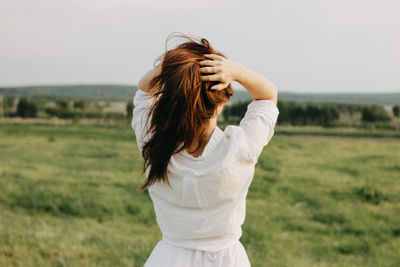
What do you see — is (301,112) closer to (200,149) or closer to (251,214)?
(251,214)

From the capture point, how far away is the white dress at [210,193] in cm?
122

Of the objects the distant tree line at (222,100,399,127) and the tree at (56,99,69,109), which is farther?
the tree at (56,99,69,109)

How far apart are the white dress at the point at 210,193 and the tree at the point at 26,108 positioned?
80.6ft

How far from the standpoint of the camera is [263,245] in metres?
4.42

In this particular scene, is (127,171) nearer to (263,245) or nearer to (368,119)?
(263,245)

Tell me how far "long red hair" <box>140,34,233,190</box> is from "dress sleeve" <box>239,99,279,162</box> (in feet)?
0.35

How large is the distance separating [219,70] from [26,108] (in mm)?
25869

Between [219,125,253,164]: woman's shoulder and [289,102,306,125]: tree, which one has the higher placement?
[219,125,253,164]: woman's shoulder

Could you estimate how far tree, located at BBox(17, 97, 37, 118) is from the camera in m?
23.7

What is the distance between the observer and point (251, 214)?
570 cm

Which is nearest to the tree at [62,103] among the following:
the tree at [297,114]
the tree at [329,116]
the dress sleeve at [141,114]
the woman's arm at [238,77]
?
the tree at [297,114]

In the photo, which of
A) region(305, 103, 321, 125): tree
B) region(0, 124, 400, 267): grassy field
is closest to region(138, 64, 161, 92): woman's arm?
region(0, 124, 400, 267): grassy field

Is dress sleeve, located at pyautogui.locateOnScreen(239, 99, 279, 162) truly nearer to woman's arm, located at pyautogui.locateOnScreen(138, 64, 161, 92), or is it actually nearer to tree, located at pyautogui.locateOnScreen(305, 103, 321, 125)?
woman's arm, located at pyautogui.locateOnScreen(138, 64, 161, 92)

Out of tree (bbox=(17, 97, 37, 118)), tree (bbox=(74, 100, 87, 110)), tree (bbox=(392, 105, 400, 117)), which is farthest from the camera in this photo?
tree (bbox=(74, 100, 87, 110))
